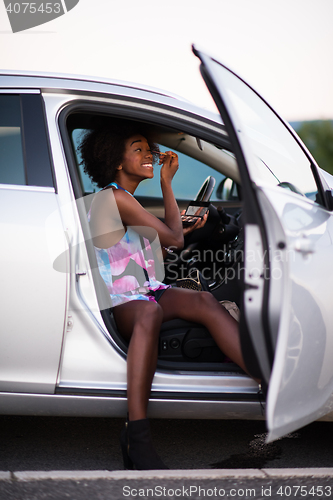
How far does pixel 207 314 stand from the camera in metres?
Result: 1.87

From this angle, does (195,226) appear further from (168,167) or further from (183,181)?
(183,181)

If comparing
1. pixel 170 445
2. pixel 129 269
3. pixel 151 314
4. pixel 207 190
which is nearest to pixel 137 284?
pixel 129 269

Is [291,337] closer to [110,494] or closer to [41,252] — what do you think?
[110,494]

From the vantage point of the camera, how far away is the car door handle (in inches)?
56.3

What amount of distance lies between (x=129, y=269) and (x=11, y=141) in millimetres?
687

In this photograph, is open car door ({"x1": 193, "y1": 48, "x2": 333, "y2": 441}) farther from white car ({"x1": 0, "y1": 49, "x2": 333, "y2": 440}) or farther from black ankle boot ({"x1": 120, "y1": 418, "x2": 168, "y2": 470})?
black ankle boot ({"x1": 120, "y1": 418, "x2": 168, "y2": 470})

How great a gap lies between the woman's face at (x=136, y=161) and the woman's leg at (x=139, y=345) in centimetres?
60

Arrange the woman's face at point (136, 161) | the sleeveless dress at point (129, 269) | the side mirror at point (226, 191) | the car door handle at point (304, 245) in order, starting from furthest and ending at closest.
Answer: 1. the side mirror at point (226, 191)
2. the woman's face at point (136, 161)
3. the sleeveless dress at point (129, 269)
4. the car door handle at point (304, 245)

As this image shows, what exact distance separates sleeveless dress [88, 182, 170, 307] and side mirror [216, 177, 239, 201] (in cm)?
100

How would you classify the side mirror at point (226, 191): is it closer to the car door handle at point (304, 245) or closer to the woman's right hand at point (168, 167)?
the woman's right hand at point (168, 167)

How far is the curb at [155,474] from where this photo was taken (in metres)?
1.48

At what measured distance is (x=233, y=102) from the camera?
1.47 meters

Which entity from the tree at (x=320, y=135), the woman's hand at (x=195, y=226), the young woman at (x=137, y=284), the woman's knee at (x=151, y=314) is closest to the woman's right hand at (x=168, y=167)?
the young woman at (x=137, y=284)

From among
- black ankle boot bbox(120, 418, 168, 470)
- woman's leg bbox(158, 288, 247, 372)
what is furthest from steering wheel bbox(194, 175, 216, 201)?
black ankle boot bbox(120, 418, 168, 470)
